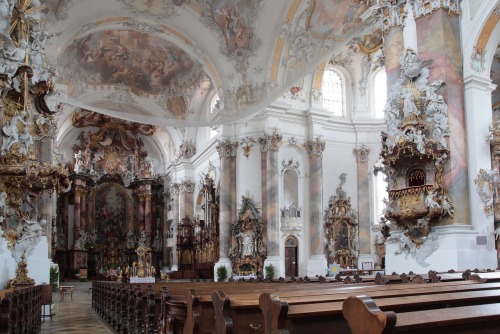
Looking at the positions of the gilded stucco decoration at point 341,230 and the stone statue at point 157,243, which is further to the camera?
the stone statue at point 157,243

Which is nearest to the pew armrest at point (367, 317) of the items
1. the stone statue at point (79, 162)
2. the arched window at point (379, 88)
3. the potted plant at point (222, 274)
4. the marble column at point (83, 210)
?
the potted plant at point (222, 274)

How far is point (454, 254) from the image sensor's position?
11242 mm

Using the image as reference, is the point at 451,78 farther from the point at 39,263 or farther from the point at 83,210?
the point at 83,210

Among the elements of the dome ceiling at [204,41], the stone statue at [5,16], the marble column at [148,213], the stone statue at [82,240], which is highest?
the dome ceiling at [204,41]

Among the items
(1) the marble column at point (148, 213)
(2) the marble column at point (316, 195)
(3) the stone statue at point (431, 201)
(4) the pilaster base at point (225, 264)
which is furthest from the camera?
(1) the marble column at point (148, 213)

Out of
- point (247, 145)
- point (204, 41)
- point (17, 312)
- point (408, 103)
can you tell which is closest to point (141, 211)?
point (247, 145)

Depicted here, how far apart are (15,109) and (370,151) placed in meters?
17.1

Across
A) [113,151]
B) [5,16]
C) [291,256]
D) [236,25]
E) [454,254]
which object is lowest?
[291,256]

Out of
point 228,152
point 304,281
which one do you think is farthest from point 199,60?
point 304,281

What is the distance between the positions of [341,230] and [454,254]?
11.9m

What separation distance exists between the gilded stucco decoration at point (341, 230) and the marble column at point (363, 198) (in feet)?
0.97

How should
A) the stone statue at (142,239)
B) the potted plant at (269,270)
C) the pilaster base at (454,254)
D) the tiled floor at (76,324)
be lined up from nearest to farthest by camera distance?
1. the tiled floor at (76,324)
2. the pilaster base at (454,254)
3. the potted plant at (269,270)
4. the stone statue at (142,239)

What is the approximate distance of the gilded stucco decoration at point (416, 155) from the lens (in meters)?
11.6

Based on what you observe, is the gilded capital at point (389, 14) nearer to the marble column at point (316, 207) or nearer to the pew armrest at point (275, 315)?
the marble column at point (316, 207)
